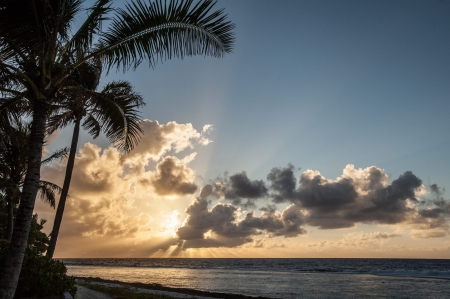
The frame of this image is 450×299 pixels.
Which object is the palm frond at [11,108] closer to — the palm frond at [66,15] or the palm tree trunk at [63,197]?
the palm frond at [66,15]

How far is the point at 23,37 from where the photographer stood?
5.47 m

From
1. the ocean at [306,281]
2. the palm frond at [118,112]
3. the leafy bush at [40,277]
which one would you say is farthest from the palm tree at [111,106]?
the ocean at [306,281]

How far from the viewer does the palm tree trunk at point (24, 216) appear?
188 inches

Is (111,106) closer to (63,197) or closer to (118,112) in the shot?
(118,112)

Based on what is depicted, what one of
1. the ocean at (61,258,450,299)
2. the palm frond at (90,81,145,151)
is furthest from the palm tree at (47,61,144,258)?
the ocean at (61,258,450,299)

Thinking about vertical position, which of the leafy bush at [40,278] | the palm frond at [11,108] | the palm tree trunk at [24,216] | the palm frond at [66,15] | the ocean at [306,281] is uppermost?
the palm frond at [66,15]

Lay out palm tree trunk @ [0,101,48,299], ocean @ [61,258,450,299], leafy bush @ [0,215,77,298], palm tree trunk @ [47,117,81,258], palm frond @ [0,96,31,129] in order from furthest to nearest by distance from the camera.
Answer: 1. ocean @ [61,258,450,299]
2. palm tree trunk @ [47,117,81,258]
3. leafy bush @ [0,215,77,298]
4. palm frond @ [0,96,31,129]
5. palm tree trunk @ [0,101,48,299]

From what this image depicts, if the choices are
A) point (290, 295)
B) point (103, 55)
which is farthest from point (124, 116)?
point (290, 295)

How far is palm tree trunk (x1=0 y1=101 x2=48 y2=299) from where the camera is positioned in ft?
15.7

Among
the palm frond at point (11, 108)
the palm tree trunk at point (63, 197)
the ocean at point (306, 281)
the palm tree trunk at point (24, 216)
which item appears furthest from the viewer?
the ocean at point (306, 281)

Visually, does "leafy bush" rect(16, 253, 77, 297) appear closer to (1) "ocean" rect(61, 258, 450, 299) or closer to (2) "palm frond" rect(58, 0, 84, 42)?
(2) "palm frond" rect(58, 0, 84, 42)

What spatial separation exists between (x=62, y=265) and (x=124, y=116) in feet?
21.2

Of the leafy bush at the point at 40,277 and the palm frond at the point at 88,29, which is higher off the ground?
the palm frond at the point at 88,29

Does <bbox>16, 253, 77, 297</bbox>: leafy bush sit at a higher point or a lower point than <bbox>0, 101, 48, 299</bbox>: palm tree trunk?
lower
